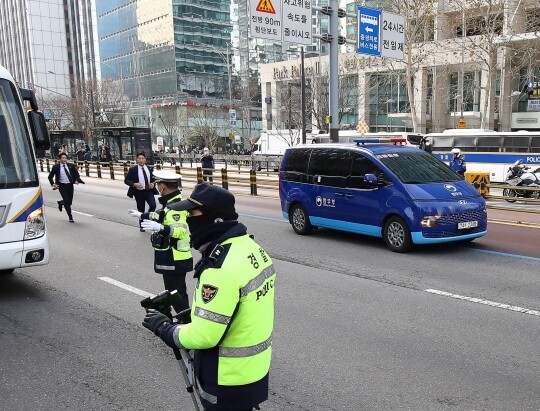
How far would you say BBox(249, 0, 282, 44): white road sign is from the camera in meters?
15.2

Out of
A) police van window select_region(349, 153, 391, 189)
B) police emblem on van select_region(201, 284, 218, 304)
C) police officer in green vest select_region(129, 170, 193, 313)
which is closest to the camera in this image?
police emblem on van select_region(201, 284, 218, 304)

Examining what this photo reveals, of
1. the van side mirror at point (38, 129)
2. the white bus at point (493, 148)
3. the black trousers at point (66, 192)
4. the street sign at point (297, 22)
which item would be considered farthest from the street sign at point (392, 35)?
the van side mirror at point (38, 129)

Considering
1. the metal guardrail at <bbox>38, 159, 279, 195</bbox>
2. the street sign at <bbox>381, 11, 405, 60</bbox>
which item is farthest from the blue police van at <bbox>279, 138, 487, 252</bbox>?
the street sign at <bbox>381, 11, 405, 60</bbox>

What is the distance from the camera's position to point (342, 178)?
10.2m

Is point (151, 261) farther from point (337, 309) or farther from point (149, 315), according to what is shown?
point (149, 315)

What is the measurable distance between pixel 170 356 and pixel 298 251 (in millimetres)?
5015

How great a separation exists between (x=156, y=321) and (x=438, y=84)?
46.5 m

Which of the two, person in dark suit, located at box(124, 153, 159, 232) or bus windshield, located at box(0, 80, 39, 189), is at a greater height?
bus windshield, located at box(0, 80, 39, 189)

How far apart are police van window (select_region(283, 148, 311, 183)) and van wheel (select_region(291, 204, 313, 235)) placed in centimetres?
63

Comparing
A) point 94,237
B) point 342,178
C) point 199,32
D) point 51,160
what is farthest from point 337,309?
point 199,32

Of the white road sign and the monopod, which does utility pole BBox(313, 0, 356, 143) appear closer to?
the white road sign

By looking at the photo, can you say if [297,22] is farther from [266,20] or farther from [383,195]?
[383,195]

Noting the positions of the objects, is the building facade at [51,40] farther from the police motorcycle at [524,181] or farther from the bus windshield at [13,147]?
the bus windshield at [13,147]

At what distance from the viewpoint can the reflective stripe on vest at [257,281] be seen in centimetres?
227
